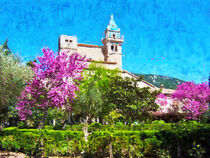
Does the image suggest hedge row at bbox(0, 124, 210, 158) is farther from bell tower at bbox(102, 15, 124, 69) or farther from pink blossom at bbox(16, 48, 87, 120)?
bell tower at bbox(102, 15, 124, 69)

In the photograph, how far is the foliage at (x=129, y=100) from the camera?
28.8m

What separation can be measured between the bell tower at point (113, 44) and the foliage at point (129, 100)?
84.7 feet

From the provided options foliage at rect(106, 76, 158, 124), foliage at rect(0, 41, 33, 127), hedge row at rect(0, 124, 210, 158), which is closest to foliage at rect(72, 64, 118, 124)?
foliage at rect(106, 76, 158, 124)

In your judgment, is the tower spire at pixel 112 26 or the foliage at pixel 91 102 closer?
the foliage at pixel 91 102

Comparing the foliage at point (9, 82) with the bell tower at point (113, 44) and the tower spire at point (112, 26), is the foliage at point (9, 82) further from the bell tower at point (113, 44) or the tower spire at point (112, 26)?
the tower spire at point (112, 26)

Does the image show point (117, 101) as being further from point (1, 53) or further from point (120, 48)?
point (120, 48)

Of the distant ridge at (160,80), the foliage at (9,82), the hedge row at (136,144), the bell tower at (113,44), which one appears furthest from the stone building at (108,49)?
the hedge row at (136,144)

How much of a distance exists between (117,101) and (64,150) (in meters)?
19.4

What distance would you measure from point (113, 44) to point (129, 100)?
99.6 feet

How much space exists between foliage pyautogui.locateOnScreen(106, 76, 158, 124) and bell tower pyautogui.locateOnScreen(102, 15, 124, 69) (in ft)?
84.7

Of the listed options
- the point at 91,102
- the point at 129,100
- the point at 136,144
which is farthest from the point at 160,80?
the point at 136,144

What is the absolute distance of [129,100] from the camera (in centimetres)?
2923

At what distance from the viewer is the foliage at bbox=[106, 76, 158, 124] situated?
2884 centimetres

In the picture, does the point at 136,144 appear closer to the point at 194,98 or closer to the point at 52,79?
the point at 52,79
